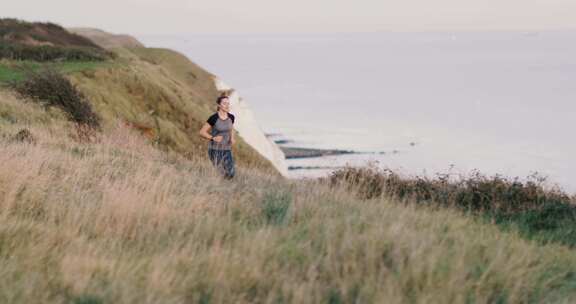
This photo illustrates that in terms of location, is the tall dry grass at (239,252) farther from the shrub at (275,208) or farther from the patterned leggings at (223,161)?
the patterned leggings at (223,161)

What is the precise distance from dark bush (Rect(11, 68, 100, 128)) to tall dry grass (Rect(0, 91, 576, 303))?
59.7 ft

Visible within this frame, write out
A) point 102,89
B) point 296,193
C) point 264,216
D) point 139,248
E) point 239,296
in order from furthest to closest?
point 102,89
point 296,193
point 264,216
point 139,248
point 239,296

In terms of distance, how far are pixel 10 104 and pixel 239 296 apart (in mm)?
21388

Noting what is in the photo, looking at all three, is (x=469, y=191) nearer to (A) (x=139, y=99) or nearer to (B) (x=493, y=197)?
(B) (x=493, y=197)

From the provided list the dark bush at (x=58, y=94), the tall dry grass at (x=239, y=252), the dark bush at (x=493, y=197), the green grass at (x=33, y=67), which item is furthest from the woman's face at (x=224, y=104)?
the green grass at (x=33, y=67)

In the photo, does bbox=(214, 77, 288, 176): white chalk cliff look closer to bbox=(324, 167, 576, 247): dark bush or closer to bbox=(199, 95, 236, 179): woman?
bbox=(324, 167, 576, 247): dark bush

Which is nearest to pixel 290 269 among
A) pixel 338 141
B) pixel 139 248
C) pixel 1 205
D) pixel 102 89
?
pixel 139 248

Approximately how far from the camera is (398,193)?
40.8ft

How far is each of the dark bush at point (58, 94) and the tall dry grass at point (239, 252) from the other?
1820 cm

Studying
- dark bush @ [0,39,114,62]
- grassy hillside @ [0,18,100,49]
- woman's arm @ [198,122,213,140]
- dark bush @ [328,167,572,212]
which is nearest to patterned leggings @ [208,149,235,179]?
woman's arm @ [198,122,213,140]

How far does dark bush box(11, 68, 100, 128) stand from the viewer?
25844 millimetres

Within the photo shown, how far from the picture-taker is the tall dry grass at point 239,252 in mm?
4773

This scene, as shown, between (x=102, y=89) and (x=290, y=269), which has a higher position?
(x=102, y=89)

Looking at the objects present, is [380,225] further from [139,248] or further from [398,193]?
[398,193]
